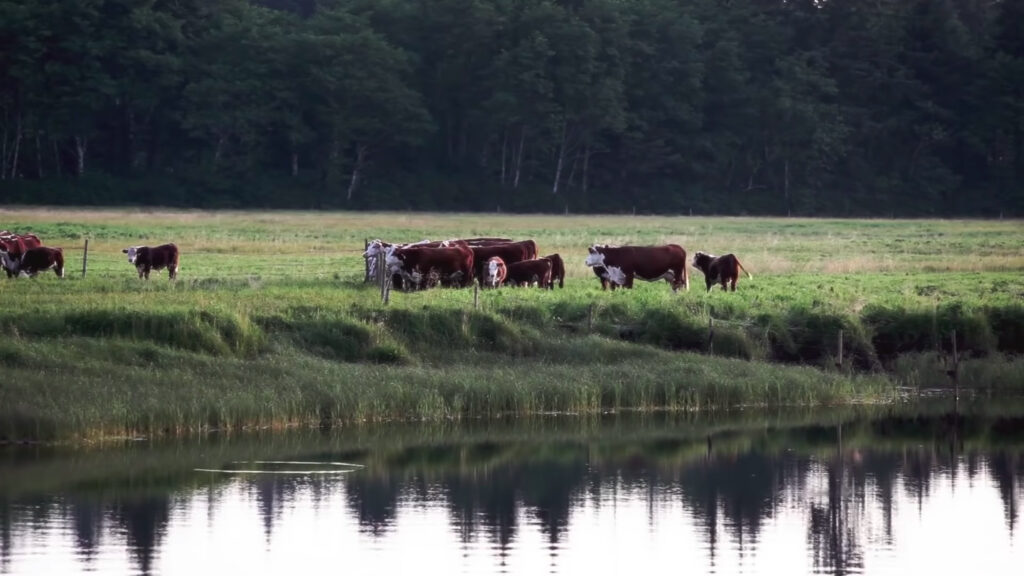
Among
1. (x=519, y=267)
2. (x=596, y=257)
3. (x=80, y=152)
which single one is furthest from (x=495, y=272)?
(x=80, y=152)

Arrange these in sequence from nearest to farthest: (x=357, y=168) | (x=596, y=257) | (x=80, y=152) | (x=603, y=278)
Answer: (x=603, y=278) < (x=596, y=257) < (x=80, y=152) < (x=357, y=168)

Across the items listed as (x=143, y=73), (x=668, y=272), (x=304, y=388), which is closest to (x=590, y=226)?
(x=143, y=73)

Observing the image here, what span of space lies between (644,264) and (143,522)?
61.9ft

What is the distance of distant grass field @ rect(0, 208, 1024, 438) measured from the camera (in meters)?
26.7

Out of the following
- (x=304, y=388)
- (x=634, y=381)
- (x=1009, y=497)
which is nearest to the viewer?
(x=1009, y=497)

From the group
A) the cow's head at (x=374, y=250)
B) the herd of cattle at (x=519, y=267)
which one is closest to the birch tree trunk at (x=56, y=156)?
the cow's head at (x=374, y=250)

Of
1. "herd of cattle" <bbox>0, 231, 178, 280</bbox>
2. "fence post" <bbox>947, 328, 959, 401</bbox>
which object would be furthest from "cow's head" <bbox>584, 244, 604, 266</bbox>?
"herd of cattle" <bbox>0, 231, 178, 280</bbox>

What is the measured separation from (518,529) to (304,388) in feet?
23.2

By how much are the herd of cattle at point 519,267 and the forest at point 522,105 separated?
48.2 m

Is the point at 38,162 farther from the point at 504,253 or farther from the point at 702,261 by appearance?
the point at 702,261

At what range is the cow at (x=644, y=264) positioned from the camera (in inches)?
1507

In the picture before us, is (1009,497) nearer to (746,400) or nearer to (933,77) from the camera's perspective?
(746,400)

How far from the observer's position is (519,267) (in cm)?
3762

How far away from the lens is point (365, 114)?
91.2 meters
